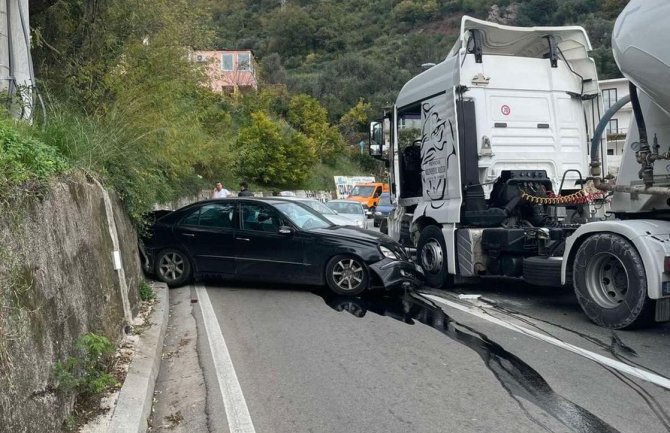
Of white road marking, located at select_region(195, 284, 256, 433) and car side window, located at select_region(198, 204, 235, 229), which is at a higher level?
car side window, located at select_region(198, 204, 235, 229)

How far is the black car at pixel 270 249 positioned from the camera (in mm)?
9000

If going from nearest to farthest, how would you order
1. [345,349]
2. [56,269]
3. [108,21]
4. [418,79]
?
1. [56,269]
2. [345,349]
3. [418,79]
4. [108,21]

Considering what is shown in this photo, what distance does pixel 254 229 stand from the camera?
9.63 metres

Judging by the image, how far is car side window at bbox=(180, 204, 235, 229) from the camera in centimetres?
985

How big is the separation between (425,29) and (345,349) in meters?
94.6

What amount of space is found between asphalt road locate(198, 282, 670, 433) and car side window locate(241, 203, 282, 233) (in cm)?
142

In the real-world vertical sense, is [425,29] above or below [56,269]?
above

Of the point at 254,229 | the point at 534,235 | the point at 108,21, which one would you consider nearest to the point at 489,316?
the point at 534,235

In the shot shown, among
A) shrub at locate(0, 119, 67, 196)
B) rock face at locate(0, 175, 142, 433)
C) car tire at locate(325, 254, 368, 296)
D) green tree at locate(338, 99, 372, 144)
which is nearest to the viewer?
rock face at locate(0, 175, 142, 433)

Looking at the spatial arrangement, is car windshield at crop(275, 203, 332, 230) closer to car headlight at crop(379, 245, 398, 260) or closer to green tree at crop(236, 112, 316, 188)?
car headlight at crop(379, 245, 398, 260)

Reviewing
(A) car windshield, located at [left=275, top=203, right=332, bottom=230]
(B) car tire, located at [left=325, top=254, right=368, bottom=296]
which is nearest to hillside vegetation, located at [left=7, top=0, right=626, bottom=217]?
(A) car windshield, located at [left=275, top=203, right=332, bottom=230]

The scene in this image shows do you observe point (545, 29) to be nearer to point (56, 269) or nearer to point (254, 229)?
point (254, 229)

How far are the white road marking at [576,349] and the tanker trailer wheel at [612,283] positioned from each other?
0.78 m

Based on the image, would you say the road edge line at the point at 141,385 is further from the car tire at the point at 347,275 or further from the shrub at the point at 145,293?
the car tire at the point at 347,275
